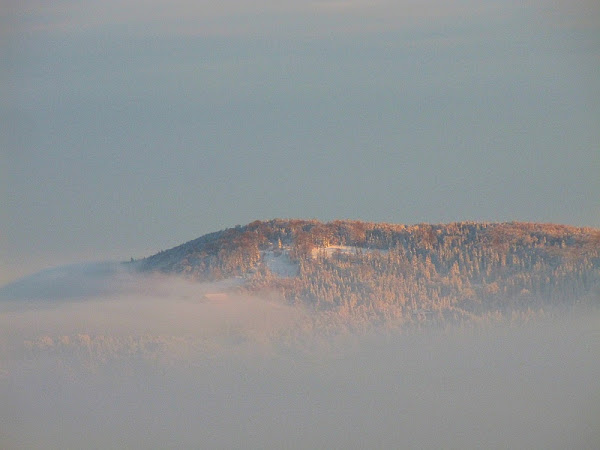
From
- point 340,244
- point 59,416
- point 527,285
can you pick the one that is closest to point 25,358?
point 59,416

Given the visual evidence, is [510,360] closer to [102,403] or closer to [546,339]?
[546,339]

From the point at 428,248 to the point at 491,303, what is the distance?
521 centimetres

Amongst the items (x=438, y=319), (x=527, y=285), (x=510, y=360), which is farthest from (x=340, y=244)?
(x=510, y=360)

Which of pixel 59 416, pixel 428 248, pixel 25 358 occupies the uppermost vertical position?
pixel 428 248

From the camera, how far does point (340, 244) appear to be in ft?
182

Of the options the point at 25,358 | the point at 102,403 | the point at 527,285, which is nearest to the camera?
the point at 527,285

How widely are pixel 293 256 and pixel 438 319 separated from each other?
31.0ft

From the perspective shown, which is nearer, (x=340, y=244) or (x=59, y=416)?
(x=340, y=244)

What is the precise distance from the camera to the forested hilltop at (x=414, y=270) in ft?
172

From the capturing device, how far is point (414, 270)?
53.6 m

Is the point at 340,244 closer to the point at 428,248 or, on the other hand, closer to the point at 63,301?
the point at 428,248

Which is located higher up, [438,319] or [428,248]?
[428,248]

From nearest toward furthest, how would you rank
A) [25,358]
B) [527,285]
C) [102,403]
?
[527,285] < [25,358] < [102,403]

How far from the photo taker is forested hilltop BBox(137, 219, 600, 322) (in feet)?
172
